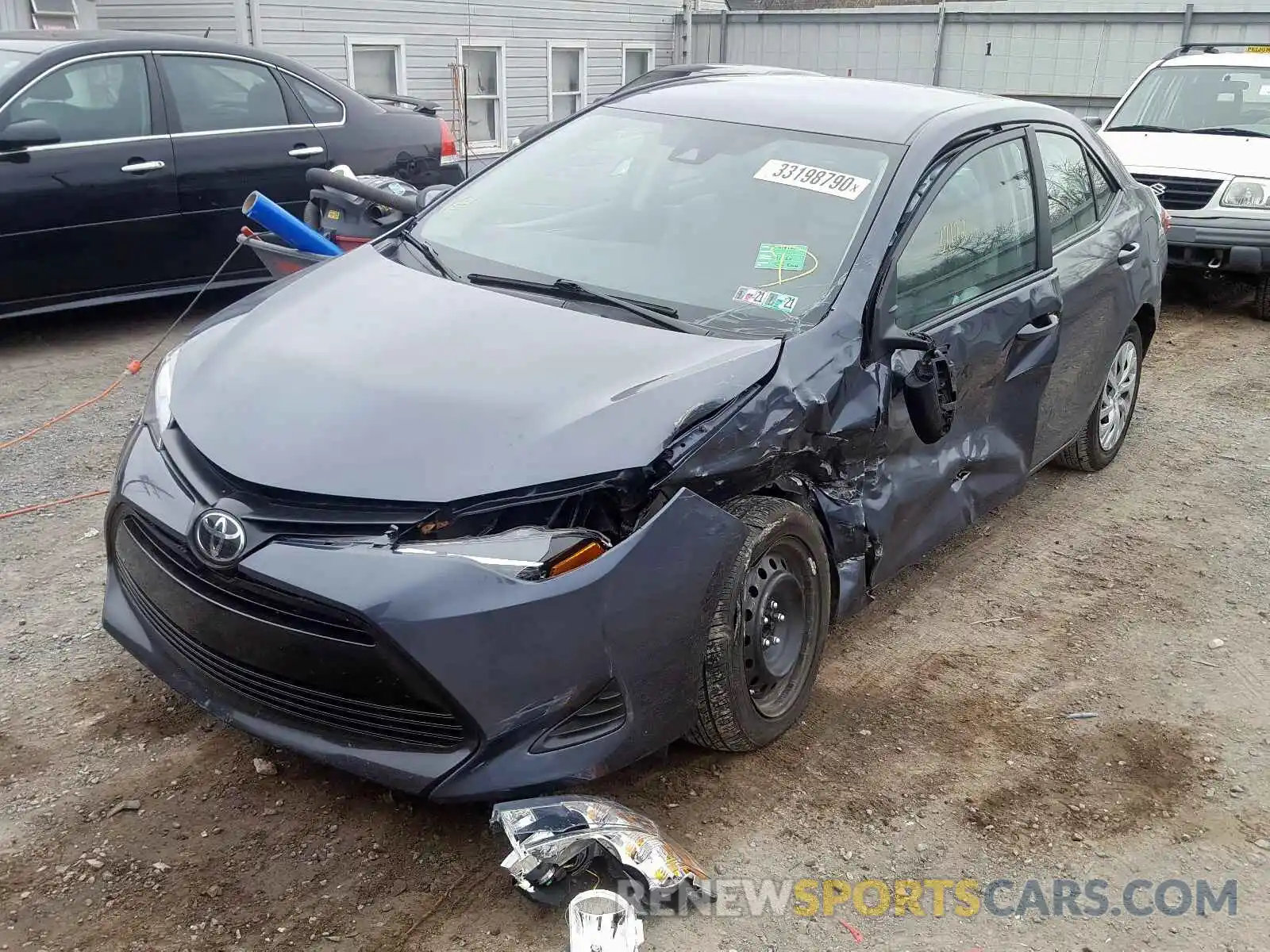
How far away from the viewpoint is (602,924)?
2625 mm

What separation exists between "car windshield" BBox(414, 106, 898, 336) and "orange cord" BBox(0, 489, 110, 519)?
1.81 meters

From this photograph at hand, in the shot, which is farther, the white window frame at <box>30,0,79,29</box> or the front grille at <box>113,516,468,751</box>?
the white window frame at <box>30,0,79,29</box>

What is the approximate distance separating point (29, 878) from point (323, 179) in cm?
426

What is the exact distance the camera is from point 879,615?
171 inches

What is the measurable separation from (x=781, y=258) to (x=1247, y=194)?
253 inches

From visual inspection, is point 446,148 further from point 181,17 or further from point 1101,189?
point 181,17

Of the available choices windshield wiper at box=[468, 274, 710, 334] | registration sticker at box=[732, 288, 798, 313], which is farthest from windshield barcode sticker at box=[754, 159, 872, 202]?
windshield wiper at box=[468, 274, 710, 334]

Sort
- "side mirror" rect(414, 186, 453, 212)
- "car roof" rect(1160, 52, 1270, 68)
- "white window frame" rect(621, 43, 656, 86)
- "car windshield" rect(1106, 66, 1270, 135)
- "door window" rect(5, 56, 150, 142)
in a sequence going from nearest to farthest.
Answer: "side mirror" rect(414, 186, 453, 212) < "door window" rect(5, 56, 150, 142) < "car windshield" rect(1106, 66, 1270, 135) < "car roof" rect(1160, 52, 1270, 68) < "white window frame" rect(621, 43, 656, 86)

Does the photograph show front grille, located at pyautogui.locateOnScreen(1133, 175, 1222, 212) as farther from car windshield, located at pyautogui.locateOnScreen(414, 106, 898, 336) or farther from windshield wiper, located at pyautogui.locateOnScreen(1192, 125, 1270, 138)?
car windshield, located at pyautogui.locateOnScreen(414, 106, 898, 336)

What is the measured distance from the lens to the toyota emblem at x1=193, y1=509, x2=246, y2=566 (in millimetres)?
2695

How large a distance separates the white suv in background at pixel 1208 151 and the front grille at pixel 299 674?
6845 millimetres

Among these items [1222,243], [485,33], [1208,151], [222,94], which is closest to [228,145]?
[222,94]

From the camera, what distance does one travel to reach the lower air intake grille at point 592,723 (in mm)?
2756

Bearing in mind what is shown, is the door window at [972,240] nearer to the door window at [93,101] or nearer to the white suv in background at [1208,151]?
the white suv in background at [1208,151]
